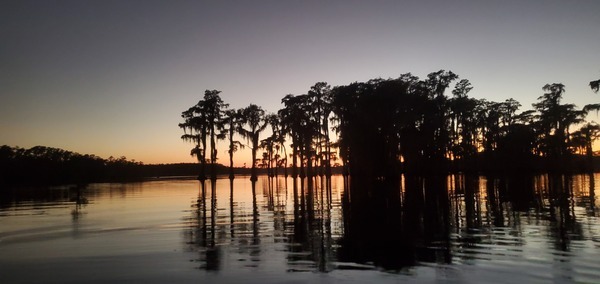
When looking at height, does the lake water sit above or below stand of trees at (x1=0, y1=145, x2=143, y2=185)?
below

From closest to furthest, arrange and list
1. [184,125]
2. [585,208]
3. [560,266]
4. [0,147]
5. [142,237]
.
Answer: [560,266] < [142,237] < [585,208] < [184,125] < [0,147]

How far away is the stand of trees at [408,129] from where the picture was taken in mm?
53500

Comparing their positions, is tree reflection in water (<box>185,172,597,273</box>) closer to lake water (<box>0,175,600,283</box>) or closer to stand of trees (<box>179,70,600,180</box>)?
lake water (<box>0,175,600,283</box>)

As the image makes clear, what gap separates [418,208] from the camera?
1839 centimetres

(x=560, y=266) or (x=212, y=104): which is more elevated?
(x=212, y=104)

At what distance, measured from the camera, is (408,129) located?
54750mm

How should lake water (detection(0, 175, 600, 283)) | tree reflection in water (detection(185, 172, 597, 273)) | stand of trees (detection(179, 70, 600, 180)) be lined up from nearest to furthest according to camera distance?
lake water (detection(0, 175, 600, 283)) < tree reflection in water (detection(185, 172, 597, 273)) < stand of trees (detection(179, 70, 600, 180))

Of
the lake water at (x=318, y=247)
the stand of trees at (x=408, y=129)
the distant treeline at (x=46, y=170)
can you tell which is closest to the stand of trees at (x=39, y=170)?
the distant treeline at (x=46, y=170)

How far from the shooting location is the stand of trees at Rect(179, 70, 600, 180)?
53.5 metres

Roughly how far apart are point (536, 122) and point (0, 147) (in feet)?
363

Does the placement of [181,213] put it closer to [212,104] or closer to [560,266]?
[560,266]

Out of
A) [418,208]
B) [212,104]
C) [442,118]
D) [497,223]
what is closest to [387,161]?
[442,118]

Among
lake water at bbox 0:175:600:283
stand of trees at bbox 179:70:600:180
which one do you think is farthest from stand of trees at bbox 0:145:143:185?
lake water at bbox 0:175:600:283

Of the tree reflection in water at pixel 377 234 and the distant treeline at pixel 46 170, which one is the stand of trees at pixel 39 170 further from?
the tree reflection in water at pixel 377 234
